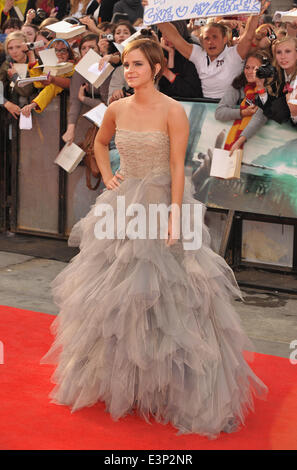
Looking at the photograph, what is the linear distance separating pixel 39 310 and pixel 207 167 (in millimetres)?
2202

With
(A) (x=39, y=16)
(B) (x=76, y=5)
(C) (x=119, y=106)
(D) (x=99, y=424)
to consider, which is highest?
(B) (x=76, y=5)

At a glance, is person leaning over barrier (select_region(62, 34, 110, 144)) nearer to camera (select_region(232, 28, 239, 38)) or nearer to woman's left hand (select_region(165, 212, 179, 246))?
camera (select_region(232, 28, 239, 38))

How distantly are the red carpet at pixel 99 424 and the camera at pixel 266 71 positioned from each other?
2.92 m

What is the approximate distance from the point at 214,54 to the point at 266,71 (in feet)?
2.51

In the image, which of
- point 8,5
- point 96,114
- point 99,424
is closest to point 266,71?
point 96,114

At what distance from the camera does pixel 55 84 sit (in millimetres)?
8203

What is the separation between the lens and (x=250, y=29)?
275 inches

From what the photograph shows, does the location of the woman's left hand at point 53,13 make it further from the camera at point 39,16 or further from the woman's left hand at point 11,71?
the woman's left hand at point 11,71

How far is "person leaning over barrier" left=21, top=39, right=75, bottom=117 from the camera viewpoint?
8180 millimetres

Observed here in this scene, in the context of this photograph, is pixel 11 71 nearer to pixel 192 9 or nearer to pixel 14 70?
pixel 14 70

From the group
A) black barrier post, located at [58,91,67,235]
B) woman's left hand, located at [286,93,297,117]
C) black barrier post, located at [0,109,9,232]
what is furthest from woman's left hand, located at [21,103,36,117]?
woman's left hand, located at [286,93,297,117]

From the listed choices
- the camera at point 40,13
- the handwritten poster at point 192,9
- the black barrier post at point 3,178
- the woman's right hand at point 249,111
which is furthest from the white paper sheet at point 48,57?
the woman's right hand at point 249,111

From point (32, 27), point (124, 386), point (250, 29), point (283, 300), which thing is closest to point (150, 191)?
point (124, 386)

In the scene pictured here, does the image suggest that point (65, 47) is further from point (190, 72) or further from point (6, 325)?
point (6, 325)
